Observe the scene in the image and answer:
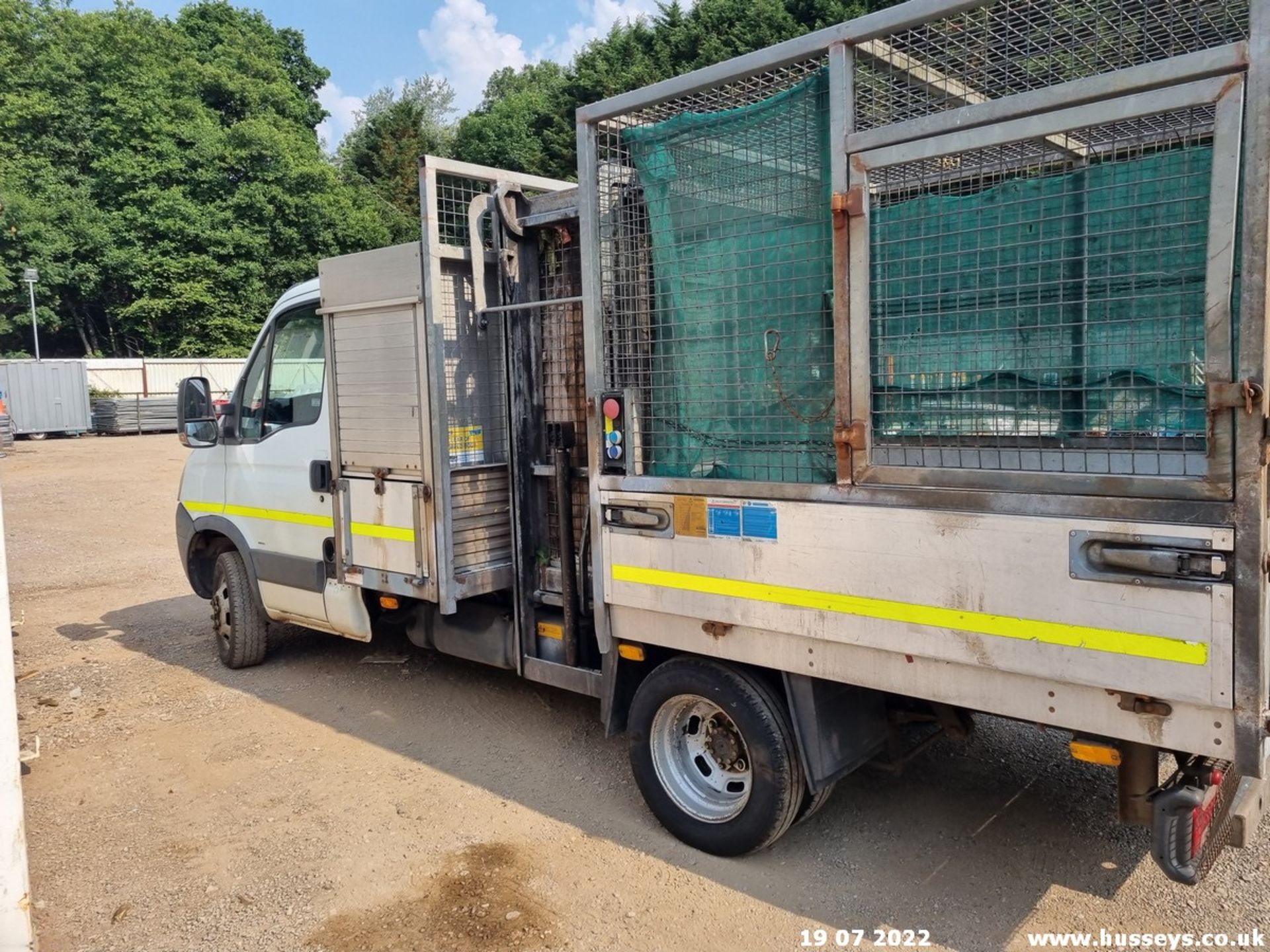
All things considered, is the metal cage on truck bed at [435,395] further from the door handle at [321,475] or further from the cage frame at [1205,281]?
the cage frame at [1205,281]

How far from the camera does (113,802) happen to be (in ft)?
14.9

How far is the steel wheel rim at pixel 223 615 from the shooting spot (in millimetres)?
6453

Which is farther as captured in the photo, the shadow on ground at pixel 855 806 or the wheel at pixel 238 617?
the wheel at pixel 238 617

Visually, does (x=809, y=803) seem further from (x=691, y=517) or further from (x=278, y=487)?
(x=278, y=487)

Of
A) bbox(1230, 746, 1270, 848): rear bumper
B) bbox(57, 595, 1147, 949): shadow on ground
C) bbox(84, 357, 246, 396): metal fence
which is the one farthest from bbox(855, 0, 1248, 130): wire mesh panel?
bbox(84, 357, 246, 396): metal fence

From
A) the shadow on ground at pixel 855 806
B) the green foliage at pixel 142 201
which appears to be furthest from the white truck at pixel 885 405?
the green foliage at pixel 142 201

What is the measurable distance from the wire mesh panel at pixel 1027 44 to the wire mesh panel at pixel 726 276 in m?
0.30

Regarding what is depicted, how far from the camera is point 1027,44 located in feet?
10.4

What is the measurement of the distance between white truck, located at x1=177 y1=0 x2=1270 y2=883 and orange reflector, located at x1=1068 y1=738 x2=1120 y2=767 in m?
0.01

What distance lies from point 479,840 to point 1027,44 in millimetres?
3707

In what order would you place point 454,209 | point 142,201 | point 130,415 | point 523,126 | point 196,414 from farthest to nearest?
point 523,126 → point 142,201 → point 130,415 → point 196,414 → point 454,209

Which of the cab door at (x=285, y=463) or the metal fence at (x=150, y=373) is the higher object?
the metal fence at (x=150, y=373)

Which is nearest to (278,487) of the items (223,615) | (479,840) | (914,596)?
(223,615)

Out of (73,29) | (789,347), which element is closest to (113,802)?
(789,347)
